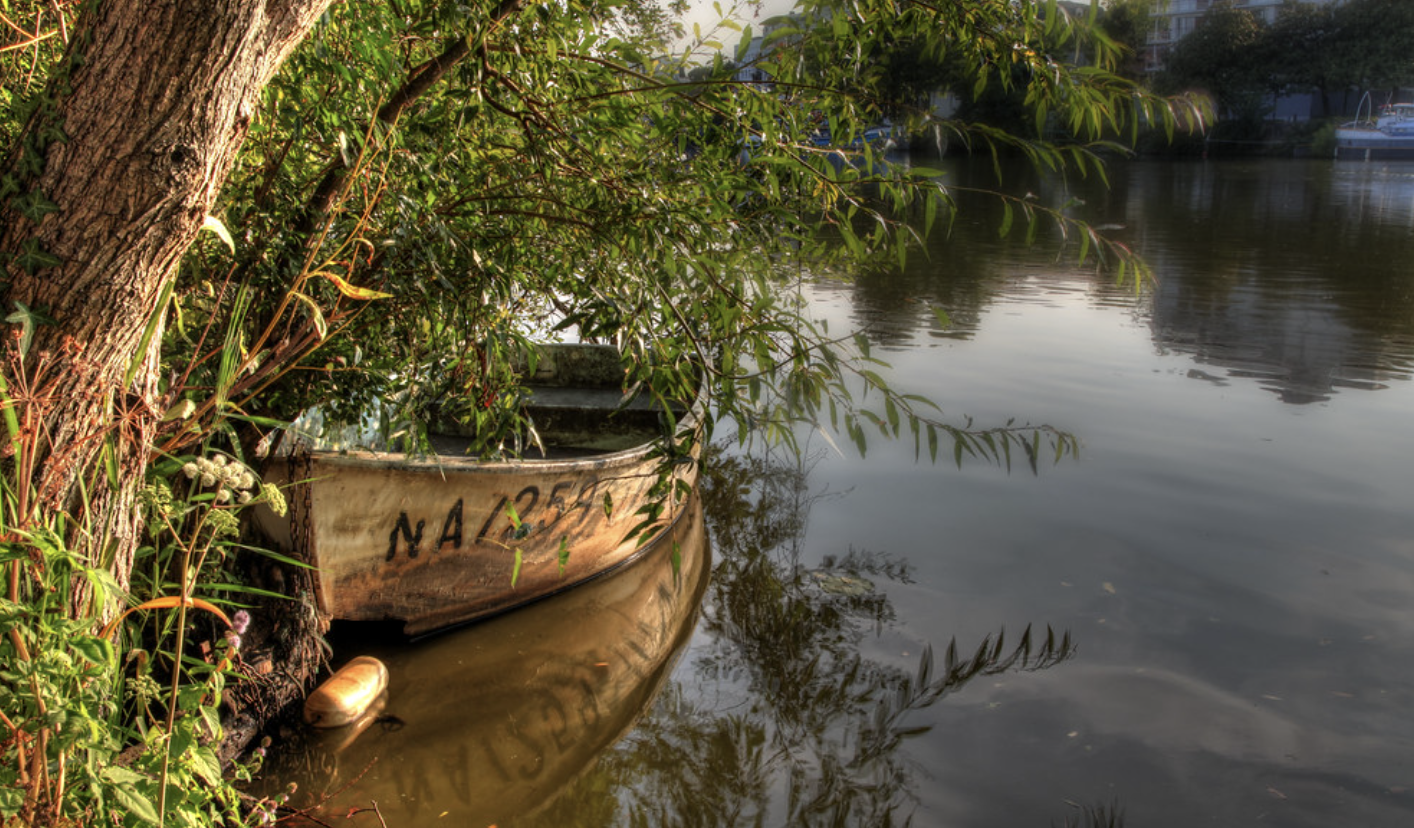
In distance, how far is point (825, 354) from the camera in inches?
Result: 96.3

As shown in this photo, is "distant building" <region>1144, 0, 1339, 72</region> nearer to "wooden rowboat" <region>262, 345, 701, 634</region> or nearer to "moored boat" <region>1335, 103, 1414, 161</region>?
"moored boat" <region>1335, 103, 1414, 161</region>

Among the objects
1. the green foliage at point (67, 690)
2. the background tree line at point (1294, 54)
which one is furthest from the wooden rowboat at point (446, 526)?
the background tree line at point (1294, 54)

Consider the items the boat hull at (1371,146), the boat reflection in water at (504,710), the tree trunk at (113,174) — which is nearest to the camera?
the tree trunk at (113,174)

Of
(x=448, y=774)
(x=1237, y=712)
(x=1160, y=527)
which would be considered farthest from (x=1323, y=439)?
(x=448, y=774)

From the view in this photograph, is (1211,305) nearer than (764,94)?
No

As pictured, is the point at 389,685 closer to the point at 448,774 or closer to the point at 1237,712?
the point at 448,774

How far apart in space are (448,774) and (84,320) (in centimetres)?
260

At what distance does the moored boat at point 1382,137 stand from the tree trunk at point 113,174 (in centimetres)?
4498

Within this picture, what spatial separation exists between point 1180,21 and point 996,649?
6702 centimetres

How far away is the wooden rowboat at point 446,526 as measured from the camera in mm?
4000

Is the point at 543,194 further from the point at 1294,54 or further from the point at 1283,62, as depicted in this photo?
the point at 1283,62

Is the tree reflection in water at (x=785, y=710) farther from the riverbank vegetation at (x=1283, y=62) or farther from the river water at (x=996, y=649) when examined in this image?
the riverbank vegetation at (x=1283, y=62)

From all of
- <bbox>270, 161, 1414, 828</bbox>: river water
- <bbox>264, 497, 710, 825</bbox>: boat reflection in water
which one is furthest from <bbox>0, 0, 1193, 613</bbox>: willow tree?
<bbox>270, 161, 1414, 828</bbox>: river water

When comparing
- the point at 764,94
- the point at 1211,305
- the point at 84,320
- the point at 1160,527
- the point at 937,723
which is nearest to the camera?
the point at 84,320
